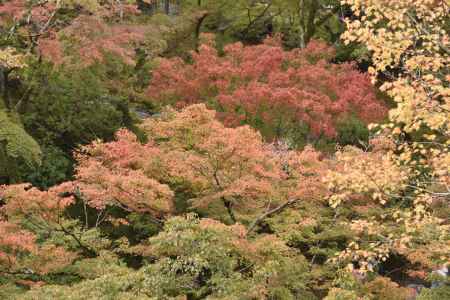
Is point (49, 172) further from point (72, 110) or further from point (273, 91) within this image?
point (273, 91)

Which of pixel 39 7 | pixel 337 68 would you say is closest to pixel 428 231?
pixel 337 68

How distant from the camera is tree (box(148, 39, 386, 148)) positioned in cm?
1466

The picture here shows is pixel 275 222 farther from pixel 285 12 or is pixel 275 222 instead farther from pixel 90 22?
pixel 285 12

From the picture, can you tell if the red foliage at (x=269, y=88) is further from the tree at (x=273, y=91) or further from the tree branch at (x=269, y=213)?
the tree branch at (x=269, y=213)

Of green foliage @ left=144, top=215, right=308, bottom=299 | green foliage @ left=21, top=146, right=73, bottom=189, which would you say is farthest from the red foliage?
Result: green foliage @ left=144, top=215, right=308, bottom=299

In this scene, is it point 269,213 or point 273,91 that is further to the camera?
point 273,91

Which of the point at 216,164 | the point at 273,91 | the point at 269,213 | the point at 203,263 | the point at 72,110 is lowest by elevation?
the point at 72,110

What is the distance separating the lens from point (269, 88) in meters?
14.8

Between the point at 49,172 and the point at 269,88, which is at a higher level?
the point at 269,88

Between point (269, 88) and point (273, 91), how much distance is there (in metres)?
0.14

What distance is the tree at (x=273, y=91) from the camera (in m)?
14.7

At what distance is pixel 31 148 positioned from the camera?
10930mm

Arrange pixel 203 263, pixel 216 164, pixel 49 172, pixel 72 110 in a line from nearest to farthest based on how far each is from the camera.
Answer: pixel 203 263
pixel 216 164
pixel 49 172
pixel 72 110

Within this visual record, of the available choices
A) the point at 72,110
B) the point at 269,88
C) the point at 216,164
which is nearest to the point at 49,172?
the point at 72,110
